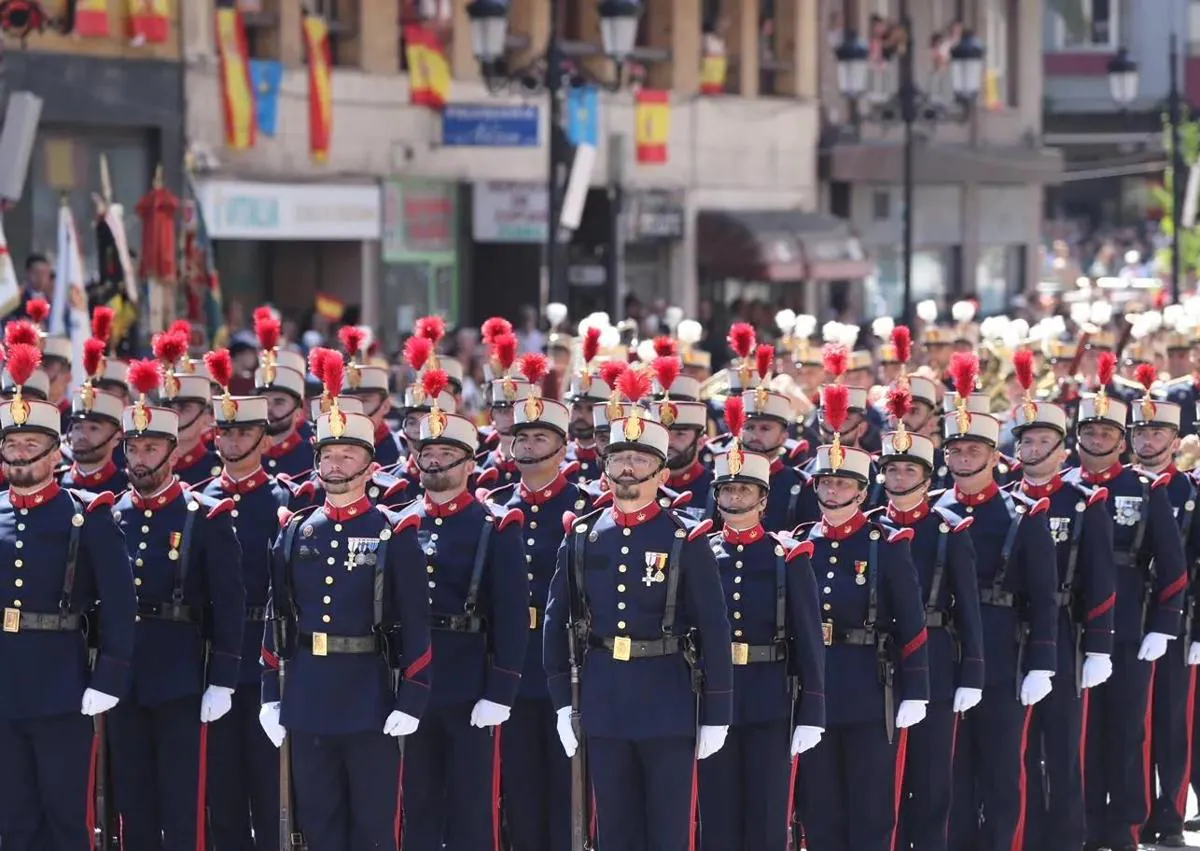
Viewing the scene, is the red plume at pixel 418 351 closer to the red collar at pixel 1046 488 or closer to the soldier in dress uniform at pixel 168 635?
the soldier in dress uniform at pixel 168 635


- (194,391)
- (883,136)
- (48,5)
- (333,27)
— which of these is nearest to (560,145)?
(48,5)

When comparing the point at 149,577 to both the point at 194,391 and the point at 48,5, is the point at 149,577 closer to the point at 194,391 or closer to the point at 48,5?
the point at 194,391

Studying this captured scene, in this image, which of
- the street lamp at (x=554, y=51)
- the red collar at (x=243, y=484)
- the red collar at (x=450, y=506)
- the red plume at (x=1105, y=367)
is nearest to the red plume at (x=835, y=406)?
the red collar at (x=450, y=506)

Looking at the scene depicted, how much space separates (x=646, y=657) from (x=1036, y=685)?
7.14 feet

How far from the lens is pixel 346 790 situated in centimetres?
1045

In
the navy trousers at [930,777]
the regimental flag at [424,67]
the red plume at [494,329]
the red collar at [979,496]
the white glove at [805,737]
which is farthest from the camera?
the regimental flag at [424,67]

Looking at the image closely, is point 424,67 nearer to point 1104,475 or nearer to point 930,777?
point 1104,475

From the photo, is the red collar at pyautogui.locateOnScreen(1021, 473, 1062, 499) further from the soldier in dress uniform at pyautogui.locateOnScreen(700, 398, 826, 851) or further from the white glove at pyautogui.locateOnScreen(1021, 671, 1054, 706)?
the soldier in dress uniform at pyautogui.locateOnScreen(700, 398, 826, 851)

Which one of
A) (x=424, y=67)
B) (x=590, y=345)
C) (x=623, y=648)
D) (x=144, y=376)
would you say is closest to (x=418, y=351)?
(x=144, y=376)

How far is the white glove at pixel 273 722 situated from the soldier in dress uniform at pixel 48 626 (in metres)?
0.54

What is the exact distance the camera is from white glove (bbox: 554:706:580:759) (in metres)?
10.4

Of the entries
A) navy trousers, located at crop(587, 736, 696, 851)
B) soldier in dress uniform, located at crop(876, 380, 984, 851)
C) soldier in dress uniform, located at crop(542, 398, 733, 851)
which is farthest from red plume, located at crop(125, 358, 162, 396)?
soldier in dress uniform, located at crop(876, 380, 984, 851)

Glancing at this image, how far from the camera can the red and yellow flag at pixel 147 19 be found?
24.3 m

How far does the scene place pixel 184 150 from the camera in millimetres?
24828
